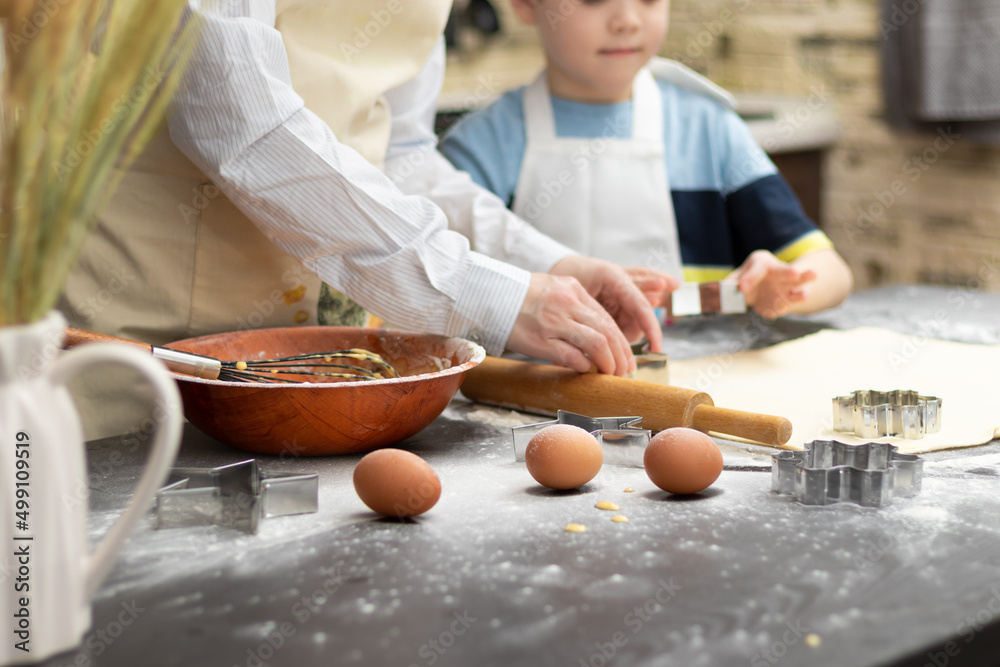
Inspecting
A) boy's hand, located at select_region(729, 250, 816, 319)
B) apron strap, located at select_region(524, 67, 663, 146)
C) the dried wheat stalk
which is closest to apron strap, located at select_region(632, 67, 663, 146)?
apron strap, located at select_region(524, 67, 663, 146)

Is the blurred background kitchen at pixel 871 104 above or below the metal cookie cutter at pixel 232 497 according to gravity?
above

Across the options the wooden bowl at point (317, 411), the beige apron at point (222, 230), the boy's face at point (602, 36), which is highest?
the boy's face at point (602, 36)

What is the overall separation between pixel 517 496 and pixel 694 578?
20 cm

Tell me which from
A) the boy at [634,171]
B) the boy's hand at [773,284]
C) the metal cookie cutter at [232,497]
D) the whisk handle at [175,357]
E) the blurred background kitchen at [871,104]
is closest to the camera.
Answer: the metal cookie cutter at [232,497]

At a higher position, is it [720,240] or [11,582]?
[720,240]

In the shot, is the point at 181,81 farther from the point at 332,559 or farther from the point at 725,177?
the point at 725,177

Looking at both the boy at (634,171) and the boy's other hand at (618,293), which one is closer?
the boy's other hand at (618,293)

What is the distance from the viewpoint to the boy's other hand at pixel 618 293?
1114mm

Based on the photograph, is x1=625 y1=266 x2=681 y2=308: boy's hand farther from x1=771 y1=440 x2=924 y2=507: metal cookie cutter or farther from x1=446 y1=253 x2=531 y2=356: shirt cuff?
x1=771 y1=440 x2=924 y2=507: metal cookie cutter

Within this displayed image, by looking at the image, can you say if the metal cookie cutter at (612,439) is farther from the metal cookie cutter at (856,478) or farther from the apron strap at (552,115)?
the apron strap at (552,115)

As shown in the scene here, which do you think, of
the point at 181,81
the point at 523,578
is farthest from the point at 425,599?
the point at 181,81

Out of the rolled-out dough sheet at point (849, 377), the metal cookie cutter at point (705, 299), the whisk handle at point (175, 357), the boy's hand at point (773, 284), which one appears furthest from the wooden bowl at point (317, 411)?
the boy's hand at point (773, 284)

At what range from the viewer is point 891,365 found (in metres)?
1.17

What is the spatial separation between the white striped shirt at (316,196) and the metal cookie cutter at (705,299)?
35 cm
